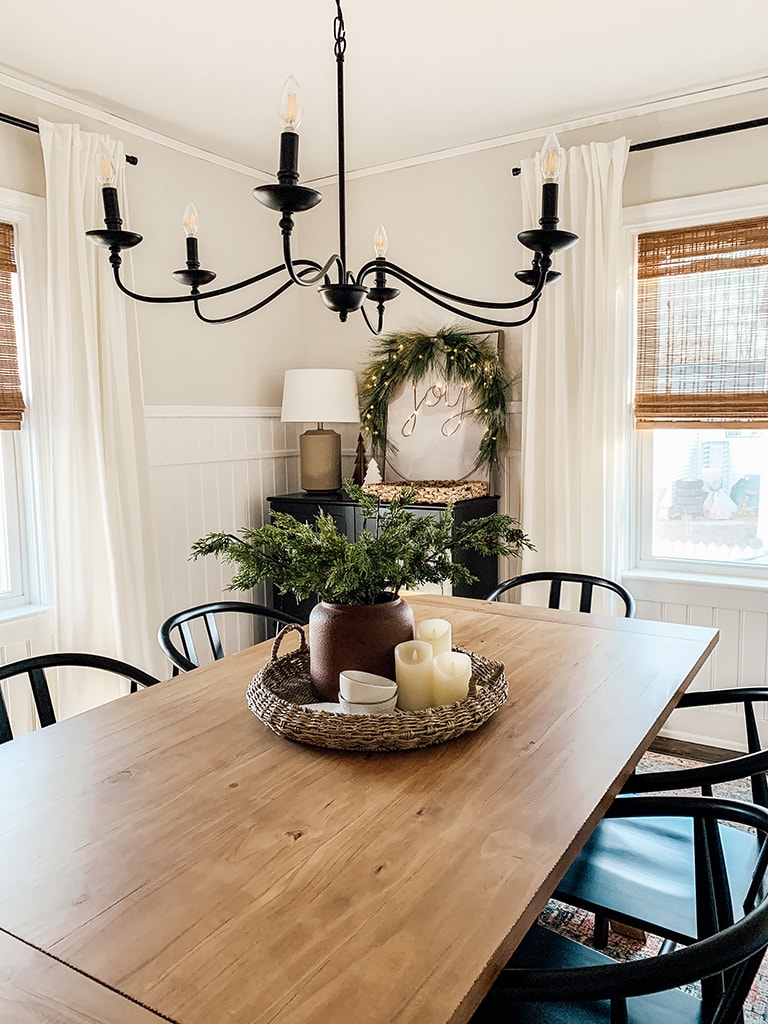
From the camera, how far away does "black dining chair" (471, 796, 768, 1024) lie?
0.87 meters

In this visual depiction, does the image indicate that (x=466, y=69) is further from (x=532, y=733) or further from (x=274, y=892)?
(x=274, y=892)

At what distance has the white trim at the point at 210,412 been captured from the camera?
354 cm

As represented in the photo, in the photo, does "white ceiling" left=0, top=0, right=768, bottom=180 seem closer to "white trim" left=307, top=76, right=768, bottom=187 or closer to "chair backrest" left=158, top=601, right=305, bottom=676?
"white trim" left=307, top=76, right=768, bottom=187

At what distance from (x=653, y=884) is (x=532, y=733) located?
381mm

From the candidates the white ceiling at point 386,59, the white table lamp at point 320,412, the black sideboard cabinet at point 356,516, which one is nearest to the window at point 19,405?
the white ceiling at point 386,59

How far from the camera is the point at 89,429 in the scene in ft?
10.2

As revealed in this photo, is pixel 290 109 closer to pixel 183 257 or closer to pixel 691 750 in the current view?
pixel 183 257

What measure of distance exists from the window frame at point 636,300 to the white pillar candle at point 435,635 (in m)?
2.11

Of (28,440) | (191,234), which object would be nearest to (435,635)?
(191,234)

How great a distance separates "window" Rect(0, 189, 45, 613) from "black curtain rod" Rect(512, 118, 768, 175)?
2371mm

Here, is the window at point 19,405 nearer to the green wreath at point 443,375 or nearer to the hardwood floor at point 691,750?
the green wreath at point 443,375

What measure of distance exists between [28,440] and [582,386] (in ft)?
7.34

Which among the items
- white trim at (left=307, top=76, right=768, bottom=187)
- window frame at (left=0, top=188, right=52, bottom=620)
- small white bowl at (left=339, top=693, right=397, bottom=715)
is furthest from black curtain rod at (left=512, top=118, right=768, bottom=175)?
small white bowl at (left=339, top=693, right=397, bottom=715)

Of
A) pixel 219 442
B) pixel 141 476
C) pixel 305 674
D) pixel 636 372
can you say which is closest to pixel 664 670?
pixel 305 674
